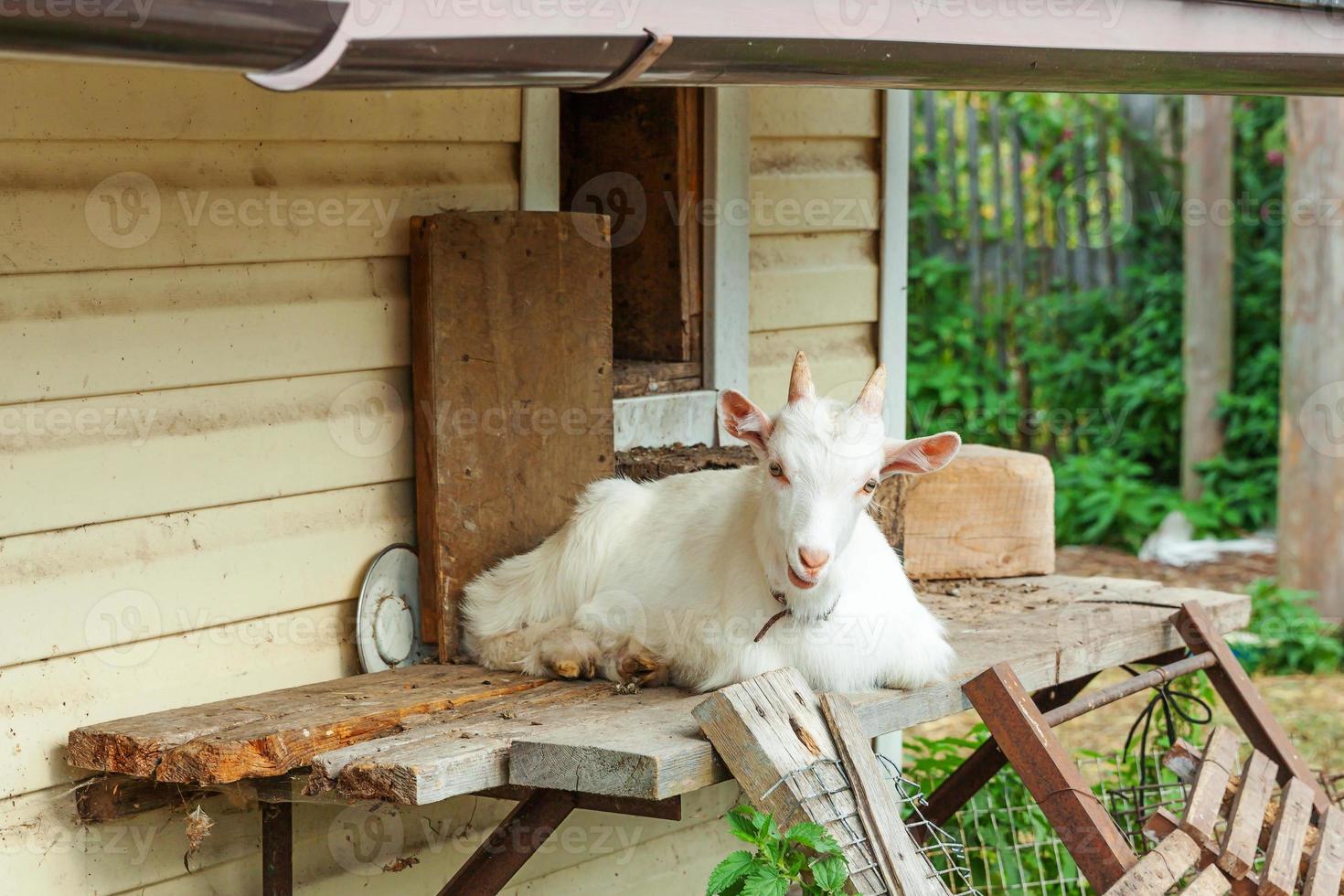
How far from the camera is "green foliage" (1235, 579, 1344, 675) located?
30.2ft

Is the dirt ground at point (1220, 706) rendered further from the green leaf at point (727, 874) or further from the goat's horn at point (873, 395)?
Answer: the green leaf at point (727, 874)

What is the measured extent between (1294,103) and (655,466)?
601 cm

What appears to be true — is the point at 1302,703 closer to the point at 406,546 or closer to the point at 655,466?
the point at 655,466

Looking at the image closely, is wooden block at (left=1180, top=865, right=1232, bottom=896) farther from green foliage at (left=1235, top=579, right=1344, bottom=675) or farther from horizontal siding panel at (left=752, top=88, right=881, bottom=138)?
green foliage at (left=1235, top=579, right=1344, bottom=675)

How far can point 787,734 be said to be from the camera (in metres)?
3.63

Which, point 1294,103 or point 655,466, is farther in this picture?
point 1294,103

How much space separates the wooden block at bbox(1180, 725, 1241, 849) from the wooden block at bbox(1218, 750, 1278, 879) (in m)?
0.05

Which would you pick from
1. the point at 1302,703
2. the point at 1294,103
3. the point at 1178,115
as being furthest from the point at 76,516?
the point at 1178,115

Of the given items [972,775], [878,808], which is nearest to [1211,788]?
[972,775]

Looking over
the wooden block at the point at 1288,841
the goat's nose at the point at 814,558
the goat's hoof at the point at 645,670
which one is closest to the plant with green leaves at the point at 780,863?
the goat's nose at the point at 814,558

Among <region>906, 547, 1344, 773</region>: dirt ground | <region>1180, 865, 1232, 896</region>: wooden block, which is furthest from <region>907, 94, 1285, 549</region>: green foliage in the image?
<region>1180, 865, 1232, 896</region>: wooden block

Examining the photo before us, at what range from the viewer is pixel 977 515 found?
17.9ft

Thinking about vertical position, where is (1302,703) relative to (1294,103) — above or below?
below

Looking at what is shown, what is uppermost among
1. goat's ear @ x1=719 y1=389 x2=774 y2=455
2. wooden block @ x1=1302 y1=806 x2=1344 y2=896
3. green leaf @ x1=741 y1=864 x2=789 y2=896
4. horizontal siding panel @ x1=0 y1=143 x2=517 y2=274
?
horizontal siding panel @ x1=0 y1=143 x2=517 y2=274
